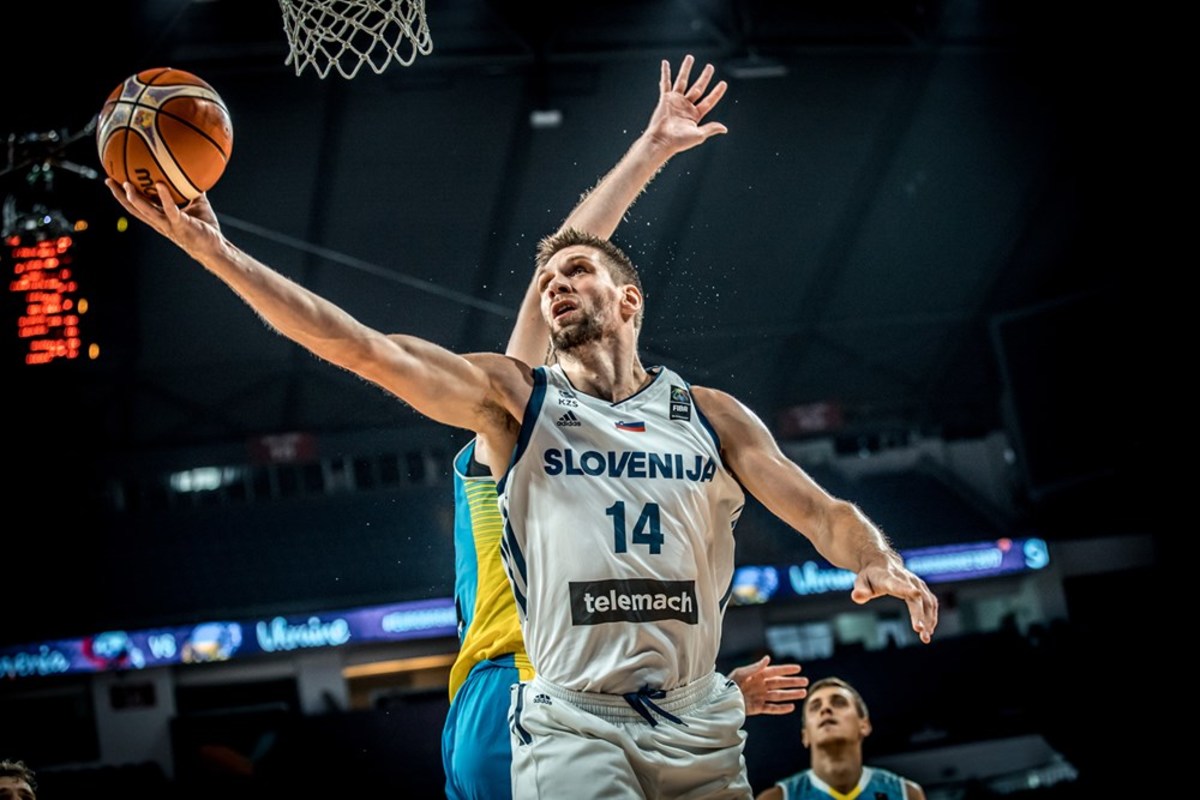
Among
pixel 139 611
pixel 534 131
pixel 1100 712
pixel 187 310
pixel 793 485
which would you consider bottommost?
pixel 1100 712

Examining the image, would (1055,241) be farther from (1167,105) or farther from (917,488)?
(917,488)

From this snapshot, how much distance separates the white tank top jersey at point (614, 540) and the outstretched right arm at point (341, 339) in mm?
145

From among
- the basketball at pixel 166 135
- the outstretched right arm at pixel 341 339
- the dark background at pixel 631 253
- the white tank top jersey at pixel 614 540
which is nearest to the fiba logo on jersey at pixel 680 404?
Result: the white tank top jersey at pixel 614 540

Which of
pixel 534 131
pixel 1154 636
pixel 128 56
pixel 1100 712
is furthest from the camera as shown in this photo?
pixel 534 131

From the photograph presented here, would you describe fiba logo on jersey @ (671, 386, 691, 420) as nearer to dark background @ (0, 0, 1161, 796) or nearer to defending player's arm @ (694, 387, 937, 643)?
defending player's arm @ (694, 387, 937, 643)

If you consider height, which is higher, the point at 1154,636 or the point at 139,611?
the point at 139,611

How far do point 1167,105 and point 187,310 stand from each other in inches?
441

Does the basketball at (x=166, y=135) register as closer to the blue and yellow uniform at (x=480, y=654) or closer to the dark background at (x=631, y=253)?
the blue and yellow uniform at (x=480, y=654)

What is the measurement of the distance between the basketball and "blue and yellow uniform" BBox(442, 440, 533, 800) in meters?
1.04

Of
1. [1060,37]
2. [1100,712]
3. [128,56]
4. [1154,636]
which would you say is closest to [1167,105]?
[1060,37]

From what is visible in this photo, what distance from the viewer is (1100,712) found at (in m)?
12.0

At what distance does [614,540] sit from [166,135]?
5.10 feet

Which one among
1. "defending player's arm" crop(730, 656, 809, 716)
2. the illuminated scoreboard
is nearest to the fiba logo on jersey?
"defending player's arm" crop(730, 656, 809, 716)

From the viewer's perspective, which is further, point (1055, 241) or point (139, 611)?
point (1055, 241)
